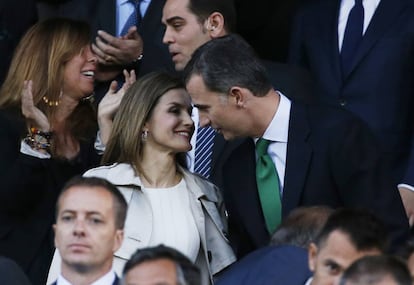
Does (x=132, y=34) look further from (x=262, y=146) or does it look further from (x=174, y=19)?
(x=262, y=146)

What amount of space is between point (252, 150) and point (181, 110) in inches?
15.7

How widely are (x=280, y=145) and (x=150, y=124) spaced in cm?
65

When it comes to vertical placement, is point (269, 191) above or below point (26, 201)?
above

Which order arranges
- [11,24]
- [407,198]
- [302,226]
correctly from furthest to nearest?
[11,24] → [407,198] → [302,226]

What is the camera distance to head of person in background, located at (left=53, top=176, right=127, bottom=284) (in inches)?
259

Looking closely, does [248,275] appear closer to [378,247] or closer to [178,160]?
[378,247]

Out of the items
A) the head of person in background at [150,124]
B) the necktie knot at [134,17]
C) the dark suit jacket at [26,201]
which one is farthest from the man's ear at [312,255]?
the necktie knot at [134,17]

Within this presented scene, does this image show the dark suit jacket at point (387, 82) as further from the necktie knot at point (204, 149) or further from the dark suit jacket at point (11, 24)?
the dark suit jacket at point (11, 24)

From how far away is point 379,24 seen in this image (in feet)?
28.3

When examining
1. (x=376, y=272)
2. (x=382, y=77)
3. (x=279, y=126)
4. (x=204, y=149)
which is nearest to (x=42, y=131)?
(x=204, y=149)

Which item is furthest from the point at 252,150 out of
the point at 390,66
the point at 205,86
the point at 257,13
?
the point at 257,13

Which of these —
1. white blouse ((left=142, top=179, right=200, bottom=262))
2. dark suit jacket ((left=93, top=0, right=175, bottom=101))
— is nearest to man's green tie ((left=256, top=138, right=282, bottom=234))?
white blouse ((left=142, top=179, right=200, bottom=262))

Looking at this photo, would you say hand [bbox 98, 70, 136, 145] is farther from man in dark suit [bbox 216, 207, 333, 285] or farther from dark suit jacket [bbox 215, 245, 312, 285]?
dark suit jacket [bbox 215, 245, 312, 285]

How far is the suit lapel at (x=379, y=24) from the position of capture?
28.3 feet
